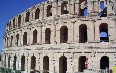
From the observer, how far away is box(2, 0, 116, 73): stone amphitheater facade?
22203 millimetres

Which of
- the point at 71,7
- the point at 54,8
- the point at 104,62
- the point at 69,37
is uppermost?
the point at 54,8

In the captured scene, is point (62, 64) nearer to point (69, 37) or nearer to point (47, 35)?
point (69, 37)

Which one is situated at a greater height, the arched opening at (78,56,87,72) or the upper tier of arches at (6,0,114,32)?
the upper tier of arches at (6,0,114,32)

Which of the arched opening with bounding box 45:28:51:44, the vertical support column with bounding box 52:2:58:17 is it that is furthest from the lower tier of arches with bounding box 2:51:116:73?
the vertical support column with bounding box 52:2:58:17

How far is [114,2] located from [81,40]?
5127 millimetres

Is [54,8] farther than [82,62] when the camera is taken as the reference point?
Yes

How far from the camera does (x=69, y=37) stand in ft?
76.7

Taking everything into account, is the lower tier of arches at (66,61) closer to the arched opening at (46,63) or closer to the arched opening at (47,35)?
the arched opening at (46,63)

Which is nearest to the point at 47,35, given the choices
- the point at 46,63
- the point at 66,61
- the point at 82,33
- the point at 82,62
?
the point at 46,63

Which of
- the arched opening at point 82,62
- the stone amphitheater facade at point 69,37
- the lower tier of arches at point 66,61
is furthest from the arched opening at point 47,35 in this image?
the arched opening at point 82,62

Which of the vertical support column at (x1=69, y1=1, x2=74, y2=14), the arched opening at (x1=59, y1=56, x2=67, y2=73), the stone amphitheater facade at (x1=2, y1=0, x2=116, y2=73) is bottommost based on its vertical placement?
the arched opening at (x1=59, y1=56, x2=67, y2=73)

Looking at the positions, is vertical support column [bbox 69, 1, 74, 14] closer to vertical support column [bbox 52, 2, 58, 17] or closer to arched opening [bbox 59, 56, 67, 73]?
vertical support column [bbox 52, 2, 58, 17]

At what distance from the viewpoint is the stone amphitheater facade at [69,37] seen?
2220cm

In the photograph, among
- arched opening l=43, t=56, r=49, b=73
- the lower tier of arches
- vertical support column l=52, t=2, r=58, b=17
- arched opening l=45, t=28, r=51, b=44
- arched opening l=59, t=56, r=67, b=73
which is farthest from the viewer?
arched opening l=45, t=28, r=51, b=44
